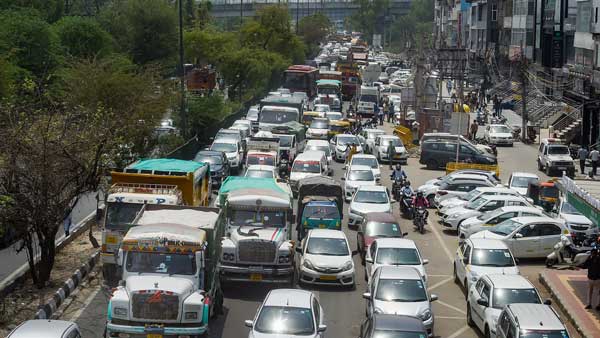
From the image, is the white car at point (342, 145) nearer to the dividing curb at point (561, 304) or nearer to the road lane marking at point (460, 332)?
the dividing curb at point (561, 304)

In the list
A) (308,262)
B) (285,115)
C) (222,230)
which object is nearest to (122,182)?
(222,230)

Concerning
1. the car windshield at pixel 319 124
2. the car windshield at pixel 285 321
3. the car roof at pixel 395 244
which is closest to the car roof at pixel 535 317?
the car windshield at pixel 285 321

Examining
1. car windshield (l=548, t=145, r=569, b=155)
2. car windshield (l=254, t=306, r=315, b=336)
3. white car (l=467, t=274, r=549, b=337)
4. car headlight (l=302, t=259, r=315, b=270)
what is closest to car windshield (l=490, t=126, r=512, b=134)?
car windshield (l=548, t=145, r=569, b=155)

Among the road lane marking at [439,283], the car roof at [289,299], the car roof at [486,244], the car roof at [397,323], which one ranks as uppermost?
the car roof at [289,299]

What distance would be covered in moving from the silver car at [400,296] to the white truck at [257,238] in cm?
286

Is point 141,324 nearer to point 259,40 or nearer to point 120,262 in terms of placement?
point 120,262

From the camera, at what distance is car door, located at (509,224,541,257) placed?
27.2 meters

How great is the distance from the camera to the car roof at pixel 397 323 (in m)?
16.4

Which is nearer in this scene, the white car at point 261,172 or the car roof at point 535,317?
the car roof at point 535,317

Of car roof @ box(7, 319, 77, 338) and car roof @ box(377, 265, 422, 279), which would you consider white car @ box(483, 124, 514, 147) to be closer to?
car roof @ box(377, 265, 422, 279)

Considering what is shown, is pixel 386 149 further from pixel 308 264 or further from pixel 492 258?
pixel 308 264

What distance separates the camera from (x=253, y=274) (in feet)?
73.8

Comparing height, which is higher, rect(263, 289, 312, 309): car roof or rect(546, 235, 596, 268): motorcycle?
rect(263, 289, 312, 309): car roof

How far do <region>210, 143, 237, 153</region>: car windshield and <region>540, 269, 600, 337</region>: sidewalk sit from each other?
69.9ft
